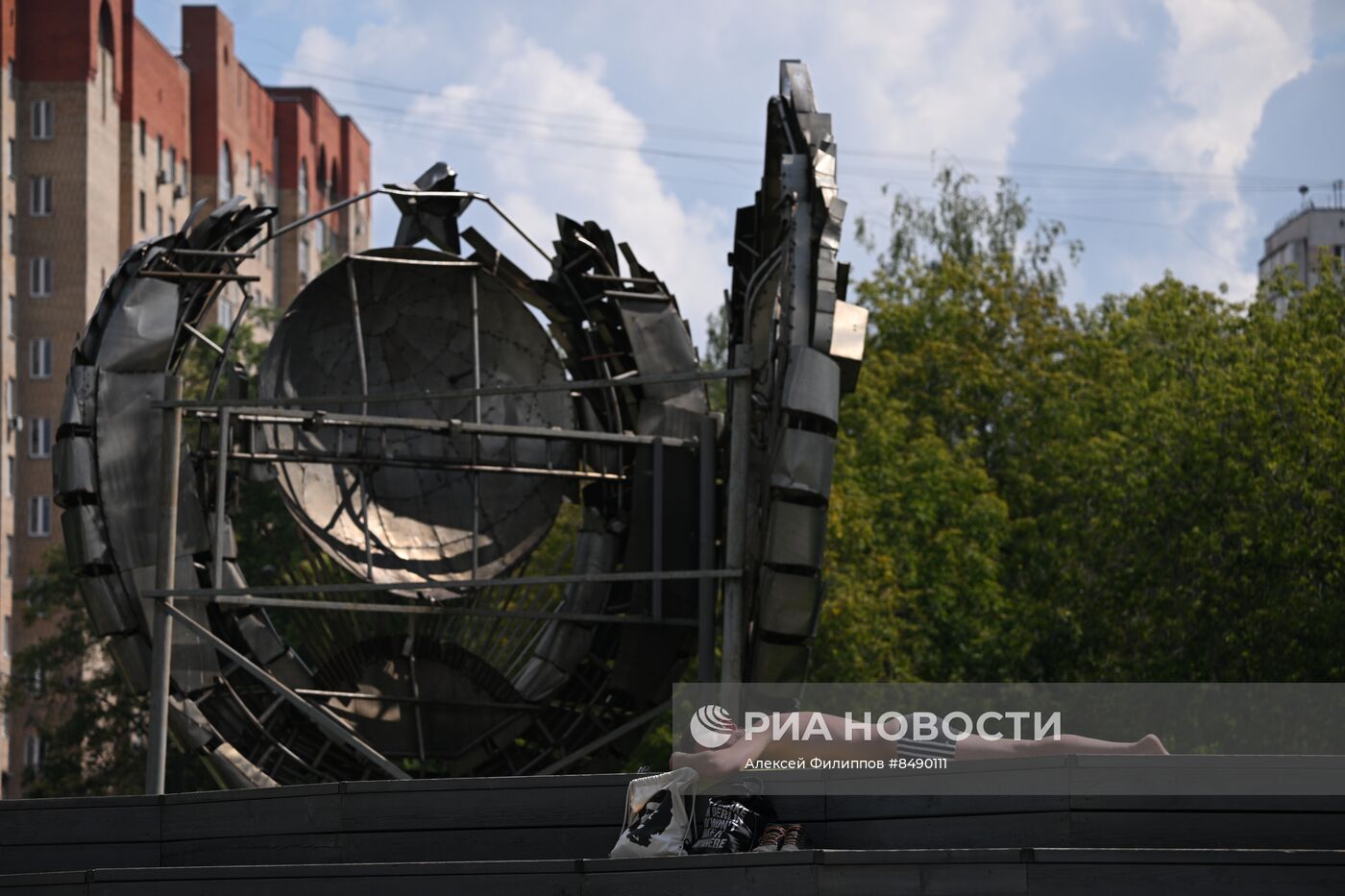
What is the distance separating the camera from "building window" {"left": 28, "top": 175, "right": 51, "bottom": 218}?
172 ft

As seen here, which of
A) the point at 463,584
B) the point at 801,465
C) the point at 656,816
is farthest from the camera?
the point at 463,584

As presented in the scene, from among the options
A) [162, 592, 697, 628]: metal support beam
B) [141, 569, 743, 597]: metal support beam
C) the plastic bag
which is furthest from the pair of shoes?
[162, 592, 697, 628]: metal support beam

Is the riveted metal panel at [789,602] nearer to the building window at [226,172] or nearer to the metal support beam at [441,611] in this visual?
the metal support beam at [441,611]

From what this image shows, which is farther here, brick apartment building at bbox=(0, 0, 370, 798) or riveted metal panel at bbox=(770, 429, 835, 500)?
brick apartment building at bbox=(0, 0, 370, 798)

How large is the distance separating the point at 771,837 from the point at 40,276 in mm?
47395

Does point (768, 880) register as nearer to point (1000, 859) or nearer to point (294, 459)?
point (1000, 859)

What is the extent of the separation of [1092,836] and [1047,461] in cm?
2614

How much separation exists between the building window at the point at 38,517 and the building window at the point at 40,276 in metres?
5.34

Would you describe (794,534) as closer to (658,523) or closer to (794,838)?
Answer: (658,523)

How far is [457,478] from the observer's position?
1756cm

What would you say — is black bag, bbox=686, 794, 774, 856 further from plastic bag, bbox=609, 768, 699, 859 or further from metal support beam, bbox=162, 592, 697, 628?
metal support beam, bbox=162, 592, 697, 628

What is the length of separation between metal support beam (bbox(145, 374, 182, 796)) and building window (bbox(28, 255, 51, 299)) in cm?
3918

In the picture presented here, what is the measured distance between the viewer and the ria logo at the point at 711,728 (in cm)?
1005

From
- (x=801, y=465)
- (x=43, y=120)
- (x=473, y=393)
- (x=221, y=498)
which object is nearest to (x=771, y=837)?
(x=801, y=465)
